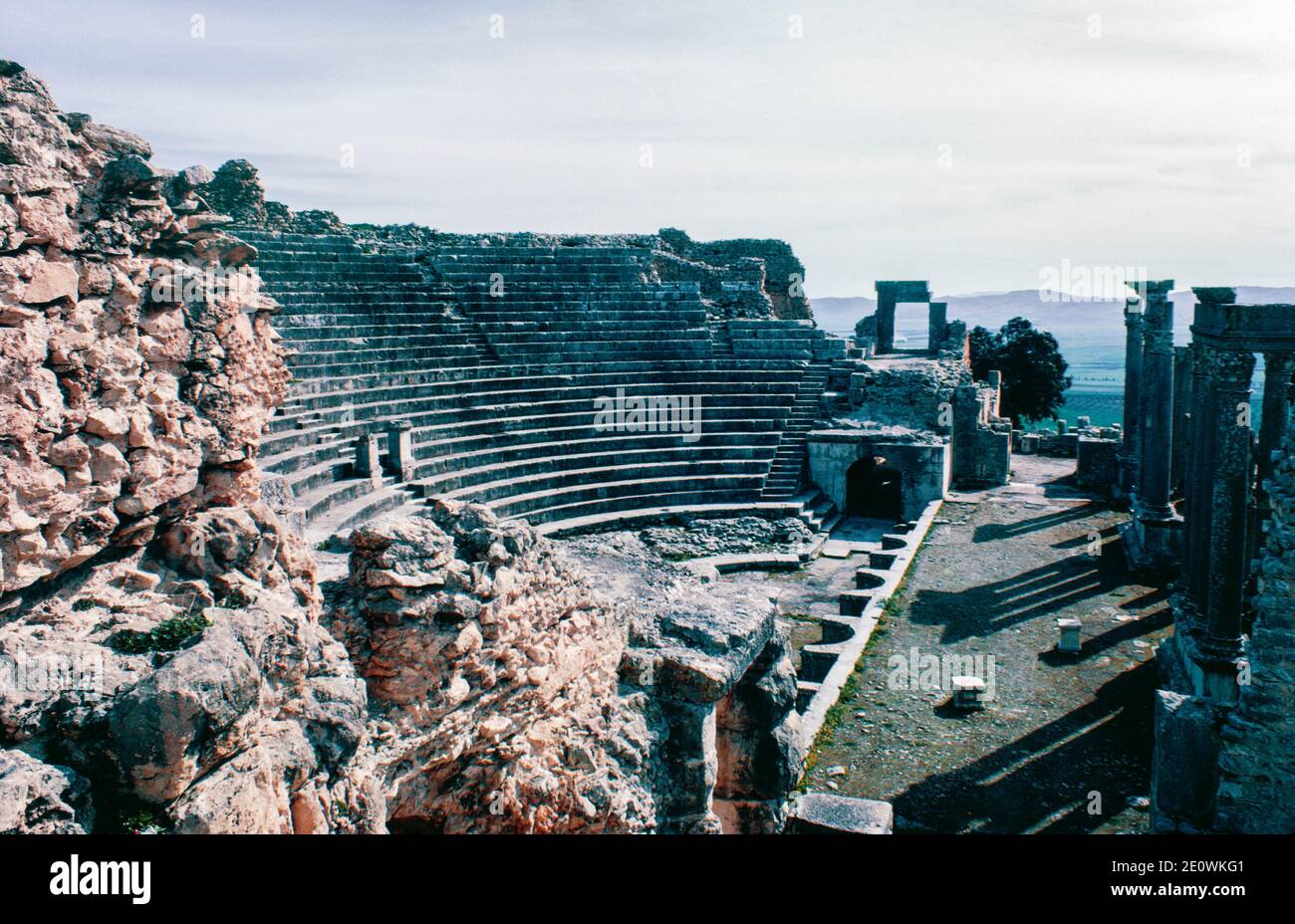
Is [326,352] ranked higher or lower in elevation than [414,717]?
higher

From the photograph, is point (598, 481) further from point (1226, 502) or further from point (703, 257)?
point (703, 257)

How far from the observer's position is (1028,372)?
3569 cm

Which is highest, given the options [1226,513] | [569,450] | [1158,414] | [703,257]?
[703,257]

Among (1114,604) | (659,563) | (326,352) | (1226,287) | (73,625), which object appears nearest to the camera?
(73,625)

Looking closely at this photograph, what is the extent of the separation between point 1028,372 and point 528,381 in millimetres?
23118

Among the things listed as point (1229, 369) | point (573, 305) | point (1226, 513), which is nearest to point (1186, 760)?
point (1226, 513)

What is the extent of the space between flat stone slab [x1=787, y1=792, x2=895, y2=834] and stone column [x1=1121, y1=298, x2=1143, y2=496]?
555 inches

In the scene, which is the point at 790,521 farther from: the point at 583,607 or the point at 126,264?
the point at 126,264

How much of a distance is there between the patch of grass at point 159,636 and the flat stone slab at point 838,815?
517 centimetres

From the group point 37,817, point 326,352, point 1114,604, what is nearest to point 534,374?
point 326,352

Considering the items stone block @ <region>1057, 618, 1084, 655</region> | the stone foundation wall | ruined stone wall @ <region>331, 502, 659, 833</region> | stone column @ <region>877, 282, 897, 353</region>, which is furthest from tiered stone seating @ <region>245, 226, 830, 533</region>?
the stone foundation wall

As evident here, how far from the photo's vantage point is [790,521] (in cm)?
1703

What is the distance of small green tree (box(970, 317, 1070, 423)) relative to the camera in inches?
1395
